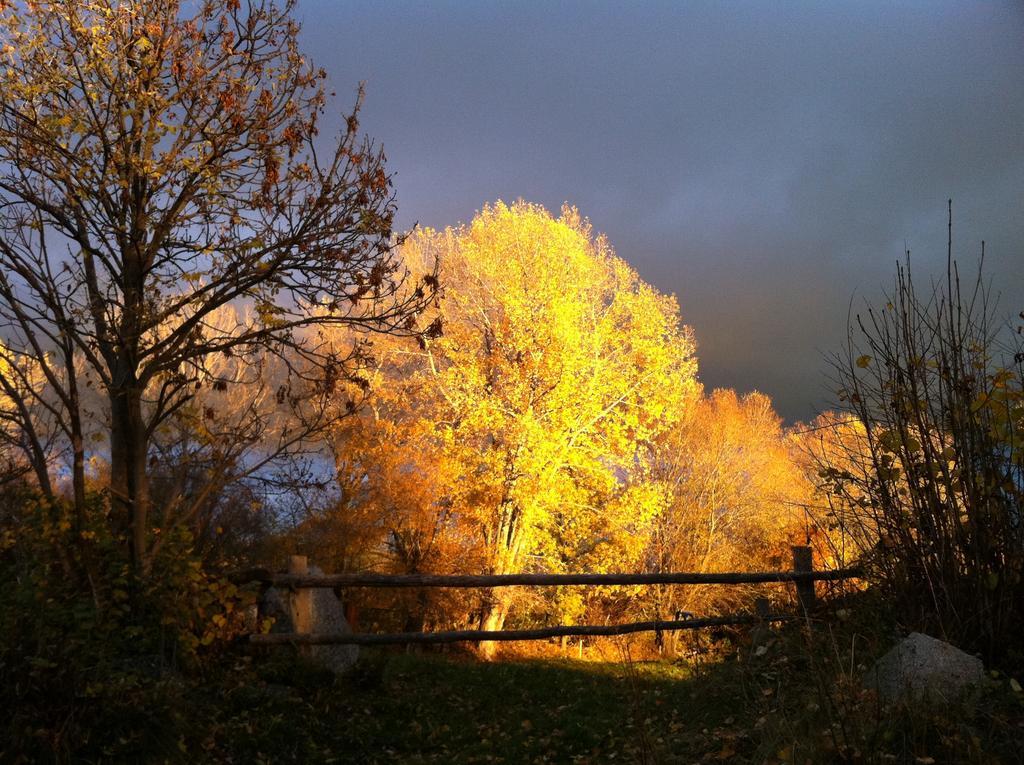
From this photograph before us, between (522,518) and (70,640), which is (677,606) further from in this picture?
(70,640)

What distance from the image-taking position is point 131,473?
6.44 meters

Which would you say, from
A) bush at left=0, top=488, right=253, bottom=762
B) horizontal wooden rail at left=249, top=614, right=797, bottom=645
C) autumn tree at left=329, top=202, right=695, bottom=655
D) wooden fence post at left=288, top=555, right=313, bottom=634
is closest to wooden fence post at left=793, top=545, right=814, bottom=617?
horizontal wooden rail at left=249, top=614, right=797, bottom=645

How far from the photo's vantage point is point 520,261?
16781 millimetres

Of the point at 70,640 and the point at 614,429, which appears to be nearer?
the point at 70,640

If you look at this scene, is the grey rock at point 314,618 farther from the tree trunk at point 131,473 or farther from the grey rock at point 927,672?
the grey rock at point 927,672

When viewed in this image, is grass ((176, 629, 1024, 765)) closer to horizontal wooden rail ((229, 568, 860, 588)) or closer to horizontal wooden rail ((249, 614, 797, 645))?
horizontal wooden rail ((249, 614, 797, 645))

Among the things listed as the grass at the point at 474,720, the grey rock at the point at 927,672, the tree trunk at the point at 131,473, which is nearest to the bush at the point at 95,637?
the tree trunk at the point at 131,473

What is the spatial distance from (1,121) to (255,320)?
7.52 ft

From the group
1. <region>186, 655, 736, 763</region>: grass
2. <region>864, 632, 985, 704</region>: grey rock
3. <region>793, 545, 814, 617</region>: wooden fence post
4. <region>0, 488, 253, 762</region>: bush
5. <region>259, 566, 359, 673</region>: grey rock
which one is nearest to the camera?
<region>864, 632, 985, 704</region>: grey rock

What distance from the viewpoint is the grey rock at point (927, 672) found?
3711 millimetres

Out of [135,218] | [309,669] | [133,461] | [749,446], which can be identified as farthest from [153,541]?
[749,446]

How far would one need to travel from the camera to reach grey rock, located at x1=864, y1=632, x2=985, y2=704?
3711 millimetres

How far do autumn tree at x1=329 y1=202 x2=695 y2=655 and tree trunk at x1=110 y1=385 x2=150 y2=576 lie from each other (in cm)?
935

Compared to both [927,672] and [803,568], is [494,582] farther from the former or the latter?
[927,672]
